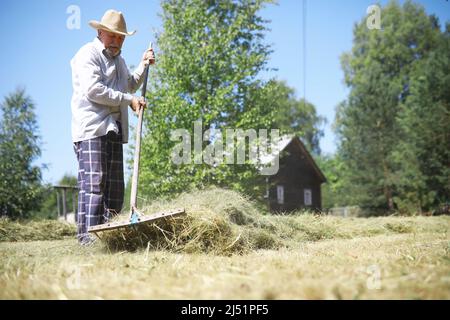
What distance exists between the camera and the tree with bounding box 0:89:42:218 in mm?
15039

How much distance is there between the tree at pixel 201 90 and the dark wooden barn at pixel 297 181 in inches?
503

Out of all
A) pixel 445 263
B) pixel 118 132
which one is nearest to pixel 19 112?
pixel 118 132

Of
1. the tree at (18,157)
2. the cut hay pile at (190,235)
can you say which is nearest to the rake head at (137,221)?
the cut hay pile at (190,235)

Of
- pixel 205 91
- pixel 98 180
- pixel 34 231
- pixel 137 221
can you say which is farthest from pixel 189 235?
pixel 205 91

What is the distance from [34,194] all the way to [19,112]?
526cm

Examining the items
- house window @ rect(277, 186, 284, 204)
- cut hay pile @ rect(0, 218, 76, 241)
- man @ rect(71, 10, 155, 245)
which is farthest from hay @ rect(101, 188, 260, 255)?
house window @ rect(277, 186, 284, 204)

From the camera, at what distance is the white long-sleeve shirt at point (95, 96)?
3.57 metres

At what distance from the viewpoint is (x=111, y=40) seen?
3818mm

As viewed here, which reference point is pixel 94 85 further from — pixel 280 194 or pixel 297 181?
pixel 297 181

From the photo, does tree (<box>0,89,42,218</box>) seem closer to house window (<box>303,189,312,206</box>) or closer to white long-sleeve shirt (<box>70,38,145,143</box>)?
white long-sleeve shirt (<box>70,38,145,143</box>)

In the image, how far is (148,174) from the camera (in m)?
10.8

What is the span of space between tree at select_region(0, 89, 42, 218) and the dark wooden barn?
1281 centimetres

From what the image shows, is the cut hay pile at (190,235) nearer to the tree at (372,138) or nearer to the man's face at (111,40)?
the man's face at (111,40)
